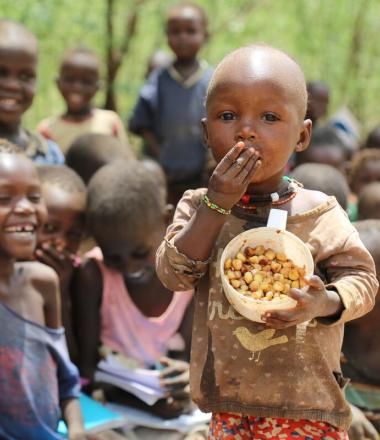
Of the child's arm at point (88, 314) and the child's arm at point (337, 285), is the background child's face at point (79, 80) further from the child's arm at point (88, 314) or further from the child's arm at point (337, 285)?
the child's arm at point (337, 285)

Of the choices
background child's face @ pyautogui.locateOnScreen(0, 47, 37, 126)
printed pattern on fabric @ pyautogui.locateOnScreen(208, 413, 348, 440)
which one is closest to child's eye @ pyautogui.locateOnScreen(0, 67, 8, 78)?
background child's face @ pyautogui.locateOnScreen(0, 47, 37, 126)

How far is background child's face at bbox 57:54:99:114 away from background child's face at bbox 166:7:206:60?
630 mm

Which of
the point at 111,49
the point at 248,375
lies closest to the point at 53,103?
the point at 111,49

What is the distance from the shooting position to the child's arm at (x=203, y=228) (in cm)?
185

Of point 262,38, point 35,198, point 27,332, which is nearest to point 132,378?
point 27,332

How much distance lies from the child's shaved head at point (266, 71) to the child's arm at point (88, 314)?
1.61 m

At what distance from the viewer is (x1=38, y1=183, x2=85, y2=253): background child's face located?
3.53m

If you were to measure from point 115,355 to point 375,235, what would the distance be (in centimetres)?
119

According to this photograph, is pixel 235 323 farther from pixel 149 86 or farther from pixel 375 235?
pixel 149 86

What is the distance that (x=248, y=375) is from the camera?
199 cm

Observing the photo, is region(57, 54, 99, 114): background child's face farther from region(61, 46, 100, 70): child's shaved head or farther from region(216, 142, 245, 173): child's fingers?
region(216, 142, 245, 173): child's fingers

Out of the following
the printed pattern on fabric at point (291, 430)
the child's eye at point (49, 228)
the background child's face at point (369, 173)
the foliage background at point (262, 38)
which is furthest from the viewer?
the foliage background at point (262, 38)

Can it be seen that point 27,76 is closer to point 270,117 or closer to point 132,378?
point 132,378

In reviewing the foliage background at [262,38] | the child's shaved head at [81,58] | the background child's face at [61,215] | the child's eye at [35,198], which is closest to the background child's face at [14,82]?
the background child's face at [61,215]
